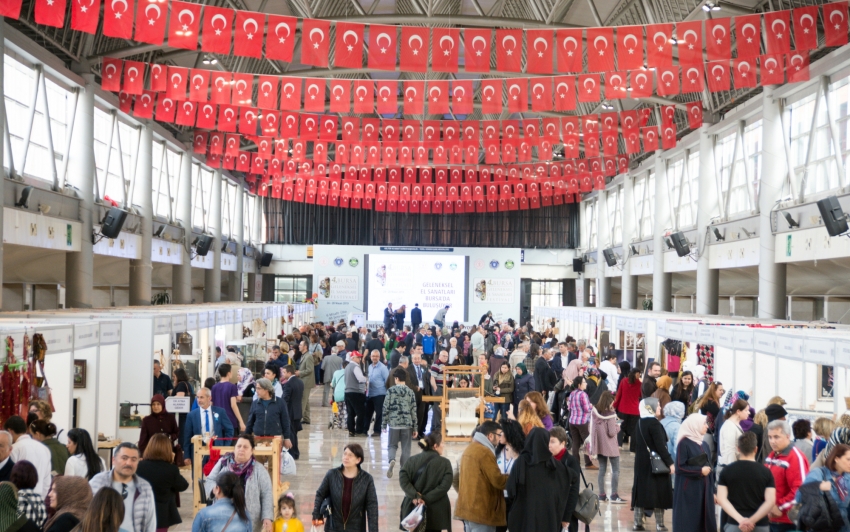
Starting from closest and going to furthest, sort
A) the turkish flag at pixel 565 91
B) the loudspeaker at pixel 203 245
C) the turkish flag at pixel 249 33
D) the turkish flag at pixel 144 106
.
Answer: the turkish flag at pixel 249 33, the turkish flag at pixel 565 91, the turkish flag at pixel 144 106, the loudspeaker at pixel 203 245

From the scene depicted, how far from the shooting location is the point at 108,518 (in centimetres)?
455

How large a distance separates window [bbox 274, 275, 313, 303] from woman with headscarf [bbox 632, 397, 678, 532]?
36688 millimetres

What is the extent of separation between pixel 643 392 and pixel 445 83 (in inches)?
252

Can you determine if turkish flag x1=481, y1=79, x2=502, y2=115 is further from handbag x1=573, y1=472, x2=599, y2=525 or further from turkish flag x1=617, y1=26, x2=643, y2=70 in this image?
handbag x1=573, y1=472, x2=599, y2=525

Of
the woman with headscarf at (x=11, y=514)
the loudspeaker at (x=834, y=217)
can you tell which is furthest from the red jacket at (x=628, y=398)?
the woman with headscarf at (x=11, y=514)

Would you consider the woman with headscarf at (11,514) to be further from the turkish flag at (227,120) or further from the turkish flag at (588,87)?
the turkish flag at (227,120)

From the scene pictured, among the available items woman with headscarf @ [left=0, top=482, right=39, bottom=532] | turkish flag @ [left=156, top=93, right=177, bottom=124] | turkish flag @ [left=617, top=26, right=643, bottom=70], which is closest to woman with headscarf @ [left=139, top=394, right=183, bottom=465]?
woman with headscarf @ [left=0, top=482, right=39, bottom=532]

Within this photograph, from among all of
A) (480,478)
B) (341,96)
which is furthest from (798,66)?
(480,478)

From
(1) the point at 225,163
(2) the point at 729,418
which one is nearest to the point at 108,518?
(2) the point at 729,418

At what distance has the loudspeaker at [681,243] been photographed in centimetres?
2434

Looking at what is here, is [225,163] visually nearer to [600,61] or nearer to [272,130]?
[272,130]

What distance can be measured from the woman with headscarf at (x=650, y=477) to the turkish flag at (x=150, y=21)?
7.49 meters

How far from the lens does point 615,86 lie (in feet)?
50.1

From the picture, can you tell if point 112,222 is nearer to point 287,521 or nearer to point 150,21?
point 150,21
